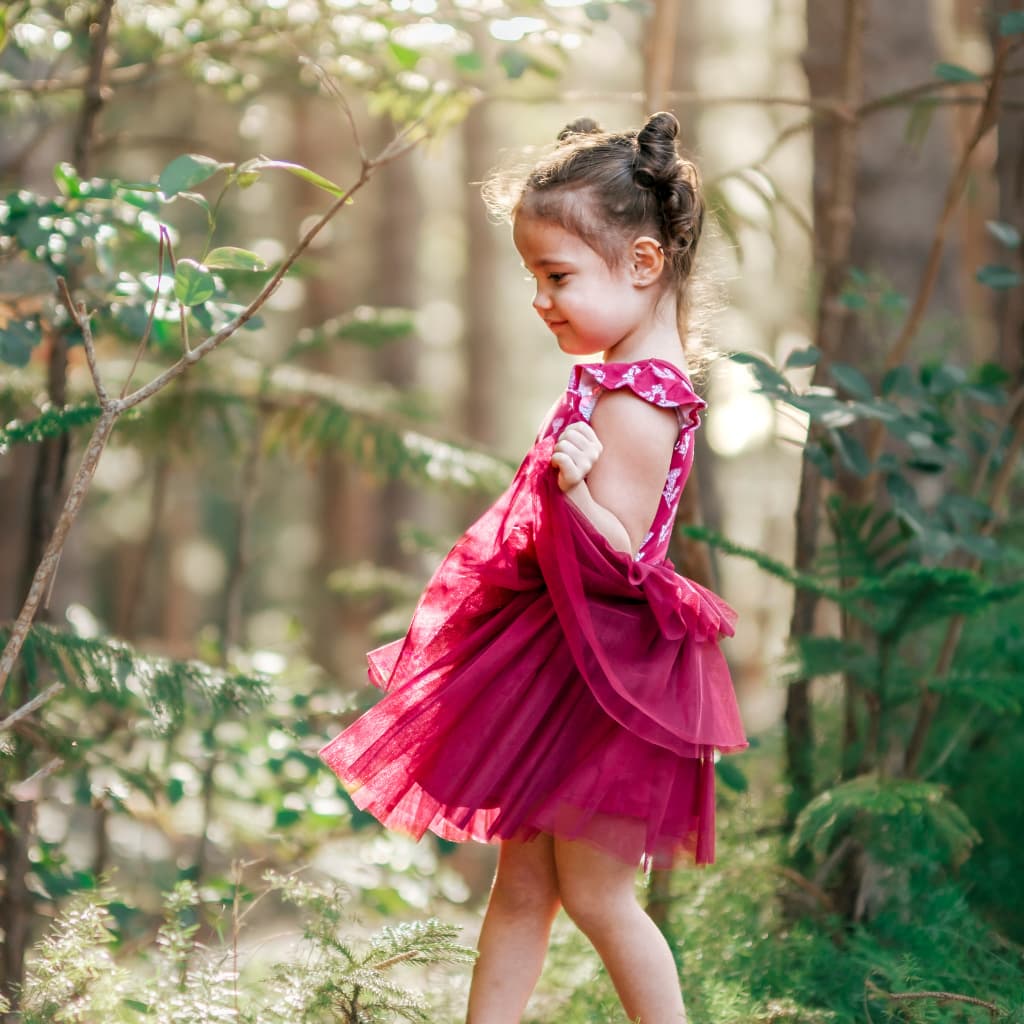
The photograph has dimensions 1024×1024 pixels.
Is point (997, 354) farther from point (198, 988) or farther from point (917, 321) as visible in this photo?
point (198, 988)

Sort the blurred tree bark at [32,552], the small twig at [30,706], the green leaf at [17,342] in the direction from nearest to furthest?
the small twig at [30,706], the green leaf at [17,342], the blurred tree bark at [32,552]

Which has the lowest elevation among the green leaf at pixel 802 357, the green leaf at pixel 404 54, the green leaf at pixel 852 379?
the green leaf at pixel 852 379

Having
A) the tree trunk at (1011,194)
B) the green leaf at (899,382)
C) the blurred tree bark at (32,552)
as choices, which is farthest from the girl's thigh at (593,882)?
the tree trunk at (1011,194)

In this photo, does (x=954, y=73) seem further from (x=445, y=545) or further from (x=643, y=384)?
(x=445, y=545)

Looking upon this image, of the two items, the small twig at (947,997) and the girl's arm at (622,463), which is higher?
the girl's arm at (622,463)

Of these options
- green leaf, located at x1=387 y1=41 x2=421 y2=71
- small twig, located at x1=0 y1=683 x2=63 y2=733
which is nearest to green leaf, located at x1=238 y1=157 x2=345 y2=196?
green leaf, located at x1=387 y1=41 x2=421 y2=71

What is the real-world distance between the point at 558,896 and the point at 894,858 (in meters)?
1.05

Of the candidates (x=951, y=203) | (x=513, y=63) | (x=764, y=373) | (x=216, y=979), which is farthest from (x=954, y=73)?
(x=216, y=979)

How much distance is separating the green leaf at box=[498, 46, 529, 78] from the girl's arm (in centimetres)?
114

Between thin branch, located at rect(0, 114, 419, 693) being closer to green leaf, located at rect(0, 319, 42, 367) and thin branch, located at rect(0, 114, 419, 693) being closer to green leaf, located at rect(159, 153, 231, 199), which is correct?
green leaf, located at rect(159, 153, 231, 199)

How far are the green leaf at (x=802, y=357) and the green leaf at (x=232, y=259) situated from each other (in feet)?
4.47

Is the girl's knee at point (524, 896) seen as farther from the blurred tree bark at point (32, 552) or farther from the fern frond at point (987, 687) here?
the fern frond at point (987, 687)

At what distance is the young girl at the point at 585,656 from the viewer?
2.02 m

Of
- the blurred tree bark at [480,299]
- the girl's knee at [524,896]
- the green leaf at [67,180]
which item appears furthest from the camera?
the blurred tree bark at [480,299]
